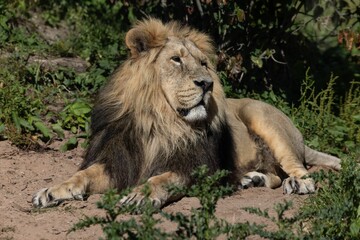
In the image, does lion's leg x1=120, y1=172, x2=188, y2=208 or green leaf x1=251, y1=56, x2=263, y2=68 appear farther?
green leaf x1=251, y1=56, x2=263, y2=68

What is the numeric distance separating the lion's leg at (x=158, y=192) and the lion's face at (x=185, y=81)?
0.43 metres

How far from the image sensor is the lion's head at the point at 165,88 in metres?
6.01

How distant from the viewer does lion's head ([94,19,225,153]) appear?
6012mm

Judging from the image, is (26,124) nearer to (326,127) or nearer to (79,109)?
(79,109)

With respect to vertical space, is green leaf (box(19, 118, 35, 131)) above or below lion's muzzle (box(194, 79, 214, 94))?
below

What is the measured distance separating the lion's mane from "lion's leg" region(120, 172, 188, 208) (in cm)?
10

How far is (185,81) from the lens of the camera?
6.01 meters

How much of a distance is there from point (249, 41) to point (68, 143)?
7.76ft

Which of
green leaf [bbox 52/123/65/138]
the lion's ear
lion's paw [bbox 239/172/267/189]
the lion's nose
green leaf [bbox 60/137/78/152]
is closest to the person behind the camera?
the lion's nose

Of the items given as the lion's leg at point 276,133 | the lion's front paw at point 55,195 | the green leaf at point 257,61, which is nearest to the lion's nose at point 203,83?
the lion's front paw at point 55,195

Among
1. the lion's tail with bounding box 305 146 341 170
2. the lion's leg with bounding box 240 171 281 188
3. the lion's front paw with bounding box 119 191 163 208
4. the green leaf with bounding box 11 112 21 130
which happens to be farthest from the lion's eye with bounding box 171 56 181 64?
the lion's tail with bounding box 305 146 341 170

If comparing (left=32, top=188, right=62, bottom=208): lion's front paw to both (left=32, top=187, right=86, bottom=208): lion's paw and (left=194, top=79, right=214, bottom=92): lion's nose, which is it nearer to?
(left=32, top=187, right=86, bottom=208): lion's paw

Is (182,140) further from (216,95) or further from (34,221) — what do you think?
(34,221)

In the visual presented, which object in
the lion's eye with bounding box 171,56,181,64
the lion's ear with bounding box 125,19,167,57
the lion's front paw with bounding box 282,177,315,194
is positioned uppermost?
the lion's ear with bounding box 125,19,167,57
